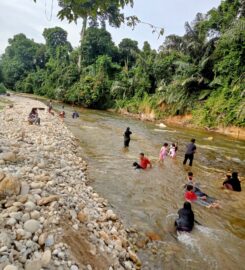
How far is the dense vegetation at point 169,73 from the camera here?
24812 mm

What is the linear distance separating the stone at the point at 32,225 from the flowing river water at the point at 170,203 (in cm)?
190

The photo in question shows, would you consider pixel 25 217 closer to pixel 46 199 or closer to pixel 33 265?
pixel 46 199

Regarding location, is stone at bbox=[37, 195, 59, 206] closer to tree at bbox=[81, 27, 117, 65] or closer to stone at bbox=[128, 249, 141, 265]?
stone at bbox=[128, 249, 141, 265]

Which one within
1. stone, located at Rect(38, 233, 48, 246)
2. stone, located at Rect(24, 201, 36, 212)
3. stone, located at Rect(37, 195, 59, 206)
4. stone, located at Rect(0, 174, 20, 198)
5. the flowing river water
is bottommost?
the flowing river water

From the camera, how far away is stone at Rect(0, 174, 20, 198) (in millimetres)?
4637

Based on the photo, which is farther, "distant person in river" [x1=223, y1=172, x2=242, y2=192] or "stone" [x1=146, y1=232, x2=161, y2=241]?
"distant person in river" [x1=223, y1=172, x2=242, y2=192]

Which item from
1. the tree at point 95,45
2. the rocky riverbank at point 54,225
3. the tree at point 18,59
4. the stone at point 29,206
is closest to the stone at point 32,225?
the rocky riverbank at point 54,225

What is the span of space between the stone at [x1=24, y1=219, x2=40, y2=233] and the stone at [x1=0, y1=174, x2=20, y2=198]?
0.85 meters

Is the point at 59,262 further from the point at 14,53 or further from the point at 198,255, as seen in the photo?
the point at 14,53

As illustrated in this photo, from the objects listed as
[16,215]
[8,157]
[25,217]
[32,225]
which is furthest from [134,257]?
[8,157]

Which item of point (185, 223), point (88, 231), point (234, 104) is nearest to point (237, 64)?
point (234, 104)

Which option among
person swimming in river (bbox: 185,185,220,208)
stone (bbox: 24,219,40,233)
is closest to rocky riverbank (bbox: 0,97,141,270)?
stone (bbox: 24,219,40,233)

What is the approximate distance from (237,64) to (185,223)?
2217cm

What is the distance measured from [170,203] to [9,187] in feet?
14.4
